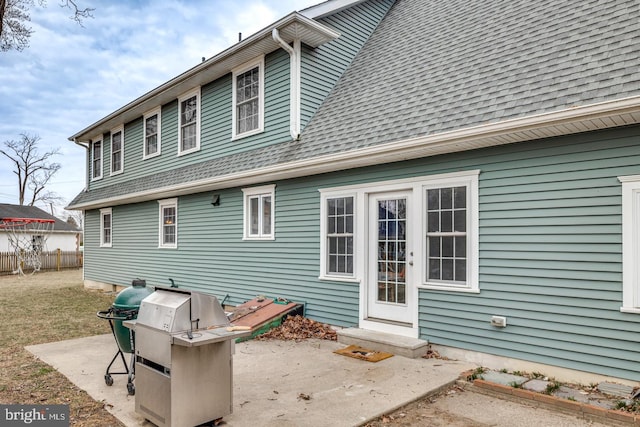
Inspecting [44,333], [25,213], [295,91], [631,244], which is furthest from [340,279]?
[25,213]

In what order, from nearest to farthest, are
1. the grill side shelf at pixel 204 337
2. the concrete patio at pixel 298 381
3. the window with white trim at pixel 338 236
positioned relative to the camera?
the grill side shelf at pixel 204 337 → the concrete patio at pixel 298 381 → the window with white trim at pixel 338 236

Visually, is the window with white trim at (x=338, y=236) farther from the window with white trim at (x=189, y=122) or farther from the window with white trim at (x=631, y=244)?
the window with white trim at (x=189, y=122)

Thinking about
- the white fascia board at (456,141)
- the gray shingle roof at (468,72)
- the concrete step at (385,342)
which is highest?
the gray shingle roof at (468,72)

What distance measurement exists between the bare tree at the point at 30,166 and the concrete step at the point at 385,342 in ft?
129

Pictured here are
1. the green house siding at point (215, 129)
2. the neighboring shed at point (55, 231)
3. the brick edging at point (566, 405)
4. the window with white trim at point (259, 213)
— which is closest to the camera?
the brick edging at point (566, 405)

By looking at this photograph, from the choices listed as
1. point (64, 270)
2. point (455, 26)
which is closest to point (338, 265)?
point (455, 26)

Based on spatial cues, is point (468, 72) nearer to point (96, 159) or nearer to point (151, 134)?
point (151, 134)

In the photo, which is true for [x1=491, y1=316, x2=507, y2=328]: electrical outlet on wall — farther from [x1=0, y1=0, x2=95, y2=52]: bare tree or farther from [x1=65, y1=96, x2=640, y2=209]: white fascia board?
[x1=0, y1=0, x2=95, y2=52]: bare tree

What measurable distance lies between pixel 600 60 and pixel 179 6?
8806 mm

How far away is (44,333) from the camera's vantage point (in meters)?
7.29

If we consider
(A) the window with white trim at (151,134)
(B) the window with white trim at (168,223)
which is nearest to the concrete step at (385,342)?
(B) the window with white trim at (168,223)

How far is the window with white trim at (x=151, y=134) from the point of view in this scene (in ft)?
36.6

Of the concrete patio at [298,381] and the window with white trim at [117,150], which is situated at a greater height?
the window with white trim at [117,150]

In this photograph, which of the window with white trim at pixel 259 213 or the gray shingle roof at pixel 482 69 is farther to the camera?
the window with white trim at pixel 259 213
